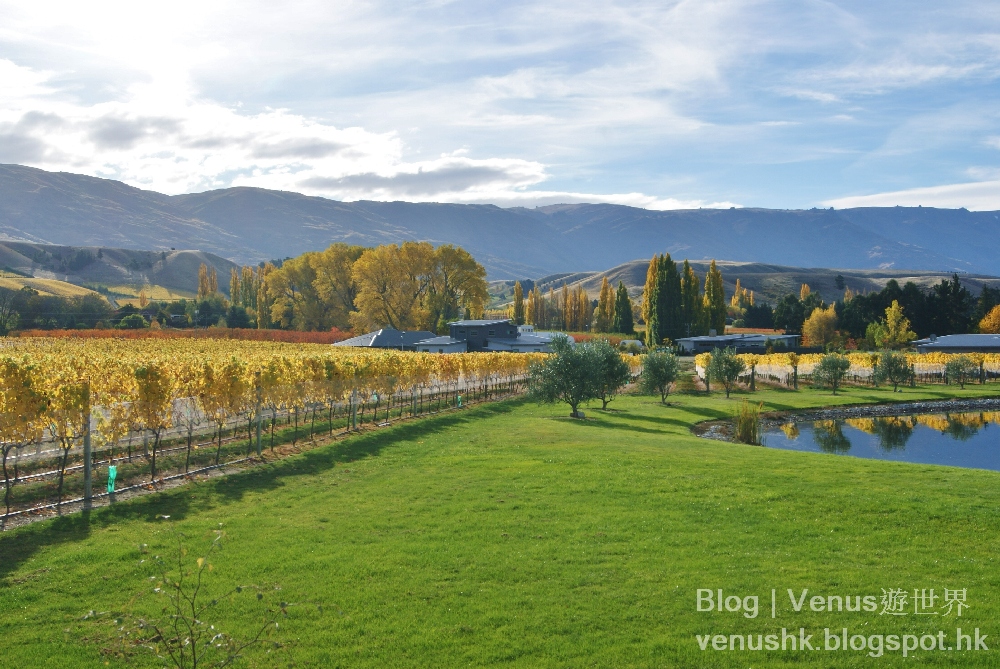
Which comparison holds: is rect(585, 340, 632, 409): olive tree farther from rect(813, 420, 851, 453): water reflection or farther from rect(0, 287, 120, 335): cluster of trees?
rect(0, 287, 120, 335): cluster of trees

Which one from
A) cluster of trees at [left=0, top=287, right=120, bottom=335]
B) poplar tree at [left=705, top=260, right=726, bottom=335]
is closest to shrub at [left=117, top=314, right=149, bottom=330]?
cluster of trees at [left=0, top=287, right=120, bottom=335]

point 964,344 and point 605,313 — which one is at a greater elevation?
point 605,313

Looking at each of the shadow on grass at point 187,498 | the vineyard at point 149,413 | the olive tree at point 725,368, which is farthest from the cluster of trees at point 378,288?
the shadow on grass at point 187,498

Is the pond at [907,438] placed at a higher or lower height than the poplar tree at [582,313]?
lower

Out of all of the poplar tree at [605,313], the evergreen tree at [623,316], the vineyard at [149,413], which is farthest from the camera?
the poplar tree at [605,313]

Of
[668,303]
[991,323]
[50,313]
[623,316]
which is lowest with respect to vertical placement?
[991,323]

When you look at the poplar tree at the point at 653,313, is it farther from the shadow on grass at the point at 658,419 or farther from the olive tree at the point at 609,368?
the shadow on grass at the point at 658,419

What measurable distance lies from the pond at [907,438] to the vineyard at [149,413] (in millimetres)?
25710

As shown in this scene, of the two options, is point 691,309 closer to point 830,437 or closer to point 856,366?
point 856,366

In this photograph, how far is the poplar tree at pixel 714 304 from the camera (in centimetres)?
11950

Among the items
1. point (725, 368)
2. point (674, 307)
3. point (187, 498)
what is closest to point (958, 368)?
point (725, 368)

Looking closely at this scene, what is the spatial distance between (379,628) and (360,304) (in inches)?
3773

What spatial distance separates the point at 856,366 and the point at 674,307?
36.0 meters

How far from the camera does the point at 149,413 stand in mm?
23109
